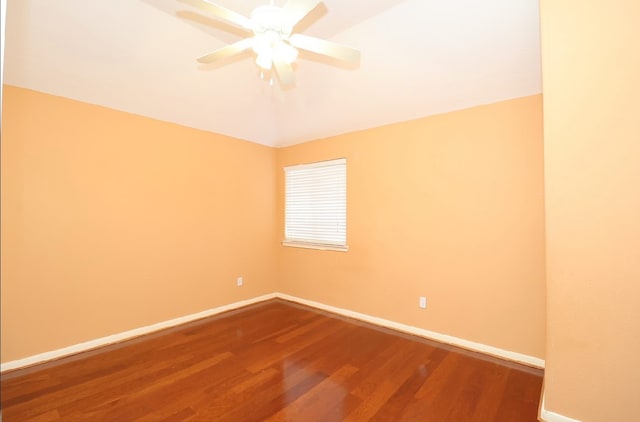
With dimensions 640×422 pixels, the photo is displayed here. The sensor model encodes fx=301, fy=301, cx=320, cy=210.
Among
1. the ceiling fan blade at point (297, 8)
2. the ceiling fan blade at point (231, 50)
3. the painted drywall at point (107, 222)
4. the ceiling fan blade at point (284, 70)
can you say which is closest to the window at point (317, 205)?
the painted drywall at point (107, 222)

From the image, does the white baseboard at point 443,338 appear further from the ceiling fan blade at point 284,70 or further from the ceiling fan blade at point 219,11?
the ceiling fan blade at point 219,11

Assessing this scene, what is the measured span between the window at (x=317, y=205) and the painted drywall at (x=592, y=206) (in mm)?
2422

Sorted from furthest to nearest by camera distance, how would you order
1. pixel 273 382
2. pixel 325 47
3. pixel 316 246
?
1. pixel 316 246
2. pixel 273 382
3. pixel 325 47

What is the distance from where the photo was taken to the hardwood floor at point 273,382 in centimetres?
210

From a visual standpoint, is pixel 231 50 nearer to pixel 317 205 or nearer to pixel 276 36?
pixel 276 36

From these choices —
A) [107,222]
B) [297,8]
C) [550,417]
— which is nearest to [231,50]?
[297,8]

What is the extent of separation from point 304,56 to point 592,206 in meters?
2.75

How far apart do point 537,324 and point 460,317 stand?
644 mm

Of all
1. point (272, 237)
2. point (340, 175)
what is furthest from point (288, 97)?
point (272, 237)

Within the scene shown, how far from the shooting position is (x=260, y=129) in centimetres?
433

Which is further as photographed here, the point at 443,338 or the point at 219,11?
the point at 443,338

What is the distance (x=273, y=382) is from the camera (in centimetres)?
244

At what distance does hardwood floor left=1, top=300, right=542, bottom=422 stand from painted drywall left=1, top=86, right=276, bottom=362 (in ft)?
1.41

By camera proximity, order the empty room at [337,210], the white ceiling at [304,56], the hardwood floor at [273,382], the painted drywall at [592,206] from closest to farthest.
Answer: the painted drywall at [592,206] < the empty room at [337,210] < the hardwood floor at [273,382] < the white ceiling at [304,56]
